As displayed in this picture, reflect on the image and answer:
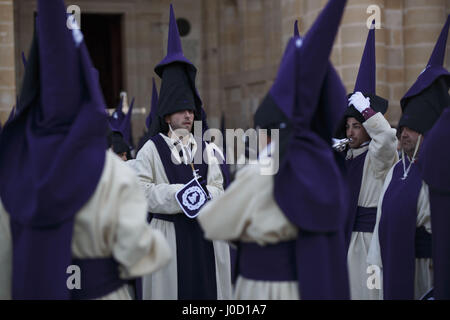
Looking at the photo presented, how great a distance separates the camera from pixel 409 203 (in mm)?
4344

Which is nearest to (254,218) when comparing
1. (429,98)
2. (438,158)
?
(438,158)

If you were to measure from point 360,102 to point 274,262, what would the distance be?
2606 mm

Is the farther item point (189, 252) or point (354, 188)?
point (354, 188)

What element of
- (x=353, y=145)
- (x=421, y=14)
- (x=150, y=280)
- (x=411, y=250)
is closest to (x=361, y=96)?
(x=353, y=145)

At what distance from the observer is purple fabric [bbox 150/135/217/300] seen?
16.3 feet

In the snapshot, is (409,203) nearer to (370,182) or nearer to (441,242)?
(441,242)

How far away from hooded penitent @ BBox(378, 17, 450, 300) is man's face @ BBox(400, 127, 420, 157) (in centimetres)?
4

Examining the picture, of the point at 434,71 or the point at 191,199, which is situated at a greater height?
the point at 434,71

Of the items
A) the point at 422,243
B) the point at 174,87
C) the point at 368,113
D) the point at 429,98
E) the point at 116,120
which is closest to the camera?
the point at 422,243

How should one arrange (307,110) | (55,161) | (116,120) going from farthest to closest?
(116,120)
(307,110)
(55,161)

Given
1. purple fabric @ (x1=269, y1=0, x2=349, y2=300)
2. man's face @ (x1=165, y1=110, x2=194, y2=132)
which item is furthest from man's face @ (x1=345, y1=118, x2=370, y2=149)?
purple fabric @ (x1=269, y1=0, x2=349, y2=300)

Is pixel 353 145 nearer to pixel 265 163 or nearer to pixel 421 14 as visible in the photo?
pixel 265 163

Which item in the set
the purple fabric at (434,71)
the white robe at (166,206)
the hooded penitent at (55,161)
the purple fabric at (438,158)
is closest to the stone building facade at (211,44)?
the white robe at (166,206)

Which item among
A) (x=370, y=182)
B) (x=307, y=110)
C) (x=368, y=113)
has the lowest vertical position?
(x=370, y=182)
